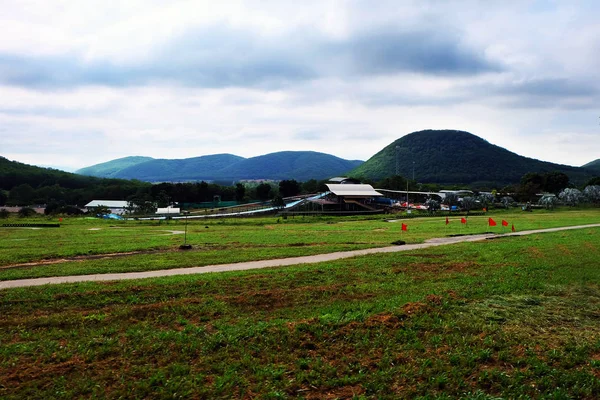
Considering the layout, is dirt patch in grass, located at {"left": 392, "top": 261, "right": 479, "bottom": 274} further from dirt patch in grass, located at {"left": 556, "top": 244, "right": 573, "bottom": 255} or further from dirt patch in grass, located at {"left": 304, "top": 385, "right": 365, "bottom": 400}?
dirt patch in grass, located at {"left": 304, "top": 385, "right": 365, "bottom": 400}

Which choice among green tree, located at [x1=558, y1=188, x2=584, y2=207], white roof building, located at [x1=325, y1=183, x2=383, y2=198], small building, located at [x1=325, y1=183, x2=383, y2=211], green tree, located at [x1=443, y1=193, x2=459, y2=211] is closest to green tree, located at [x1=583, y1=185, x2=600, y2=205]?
green tree, located at [x1=558, y1=188, x2=584, y2=207]

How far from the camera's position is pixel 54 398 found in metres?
6.00

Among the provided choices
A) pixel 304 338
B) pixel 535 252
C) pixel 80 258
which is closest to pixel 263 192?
pixel 80 258

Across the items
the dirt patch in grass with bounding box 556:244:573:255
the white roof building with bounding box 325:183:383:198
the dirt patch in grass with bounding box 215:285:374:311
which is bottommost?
the dirt patch in grass with bounding box 556:244:573:255

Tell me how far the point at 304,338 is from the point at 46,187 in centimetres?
14839

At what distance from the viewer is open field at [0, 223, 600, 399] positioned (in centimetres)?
648

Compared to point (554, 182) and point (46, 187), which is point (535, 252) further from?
point (46, 187)

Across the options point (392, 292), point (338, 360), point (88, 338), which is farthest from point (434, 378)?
point (88, 338)

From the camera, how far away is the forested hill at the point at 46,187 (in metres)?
121

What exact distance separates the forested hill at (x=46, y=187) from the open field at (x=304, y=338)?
12783cm

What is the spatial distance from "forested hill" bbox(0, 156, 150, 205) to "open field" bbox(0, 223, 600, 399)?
127835 mm

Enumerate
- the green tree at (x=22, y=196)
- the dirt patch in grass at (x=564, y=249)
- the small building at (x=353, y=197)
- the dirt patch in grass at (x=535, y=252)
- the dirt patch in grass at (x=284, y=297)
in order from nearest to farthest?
the dirt patch in grass at (x=284, y=297), the dirt patch in grass at (x=535, y=252), the dirt patch in grass at (x=564, y=249), the small building at (x=353, y=197), the green tree at (x=22, y=196)

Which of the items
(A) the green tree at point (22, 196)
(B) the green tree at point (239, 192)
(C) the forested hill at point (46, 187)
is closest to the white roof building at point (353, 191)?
(B) the green tree at point (239, 192)

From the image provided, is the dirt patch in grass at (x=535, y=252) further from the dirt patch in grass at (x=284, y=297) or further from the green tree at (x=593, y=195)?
the green tree at (x=593, y=195)
